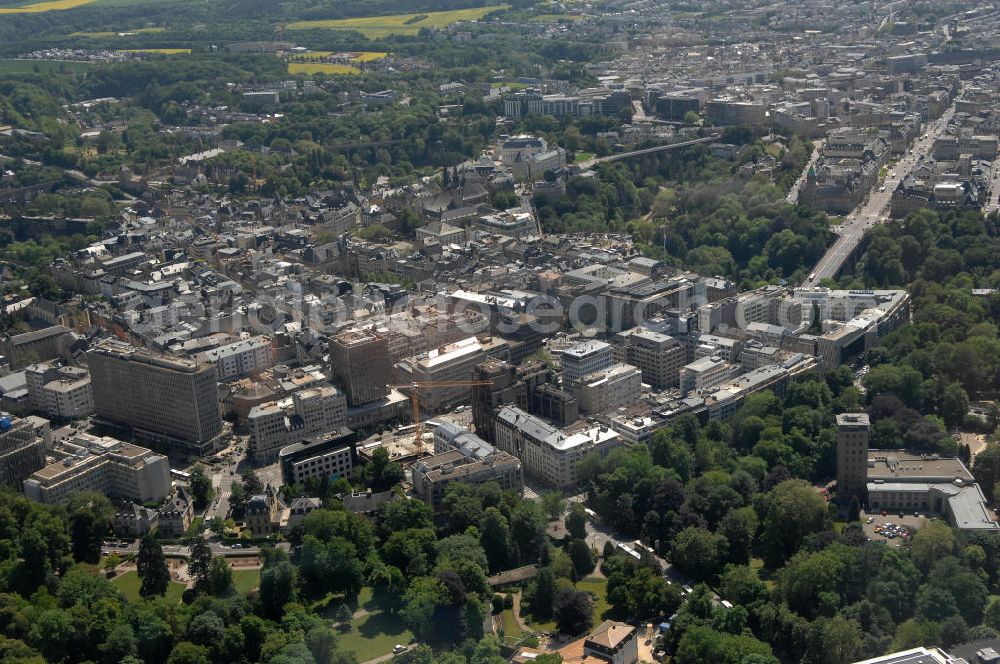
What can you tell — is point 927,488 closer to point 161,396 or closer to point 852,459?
point 852,459

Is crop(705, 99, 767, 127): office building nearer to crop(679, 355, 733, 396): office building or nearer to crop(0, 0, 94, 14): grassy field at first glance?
crop(679, 355, 733, 396): office building

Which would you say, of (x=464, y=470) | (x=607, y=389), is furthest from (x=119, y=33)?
(x=464, y=470)

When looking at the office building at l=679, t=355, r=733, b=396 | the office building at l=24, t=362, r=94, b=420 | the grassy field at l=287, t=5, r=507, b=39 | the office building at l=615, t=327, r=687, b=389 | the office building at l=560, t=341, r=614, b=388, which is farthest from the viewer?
the grassy field at l=287, t=5, r=507, b=39

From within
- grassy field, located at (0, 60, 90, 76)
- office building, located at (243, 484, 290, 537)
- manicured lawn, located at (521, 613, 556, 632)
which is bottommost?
manicured lawn, located at (521, 613, 556, 632)

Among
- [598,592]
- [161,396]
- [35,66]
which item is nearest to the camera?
[598,592]

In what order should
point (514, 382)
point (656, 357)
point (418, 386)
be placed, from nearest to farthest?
point (514, 382)
point (418, 386)
point (656, 357)

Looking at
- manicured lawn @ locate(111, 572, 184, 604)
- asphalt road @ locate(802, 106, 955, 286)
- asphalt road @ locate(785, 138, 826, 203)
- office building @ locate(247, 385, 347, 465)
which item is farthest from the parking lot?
asphalt road @ locate(785, 138, 826, 203)

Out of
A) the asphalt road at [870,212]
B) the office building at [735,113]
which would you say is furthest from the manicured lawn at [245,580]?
the office building at [735,113]
